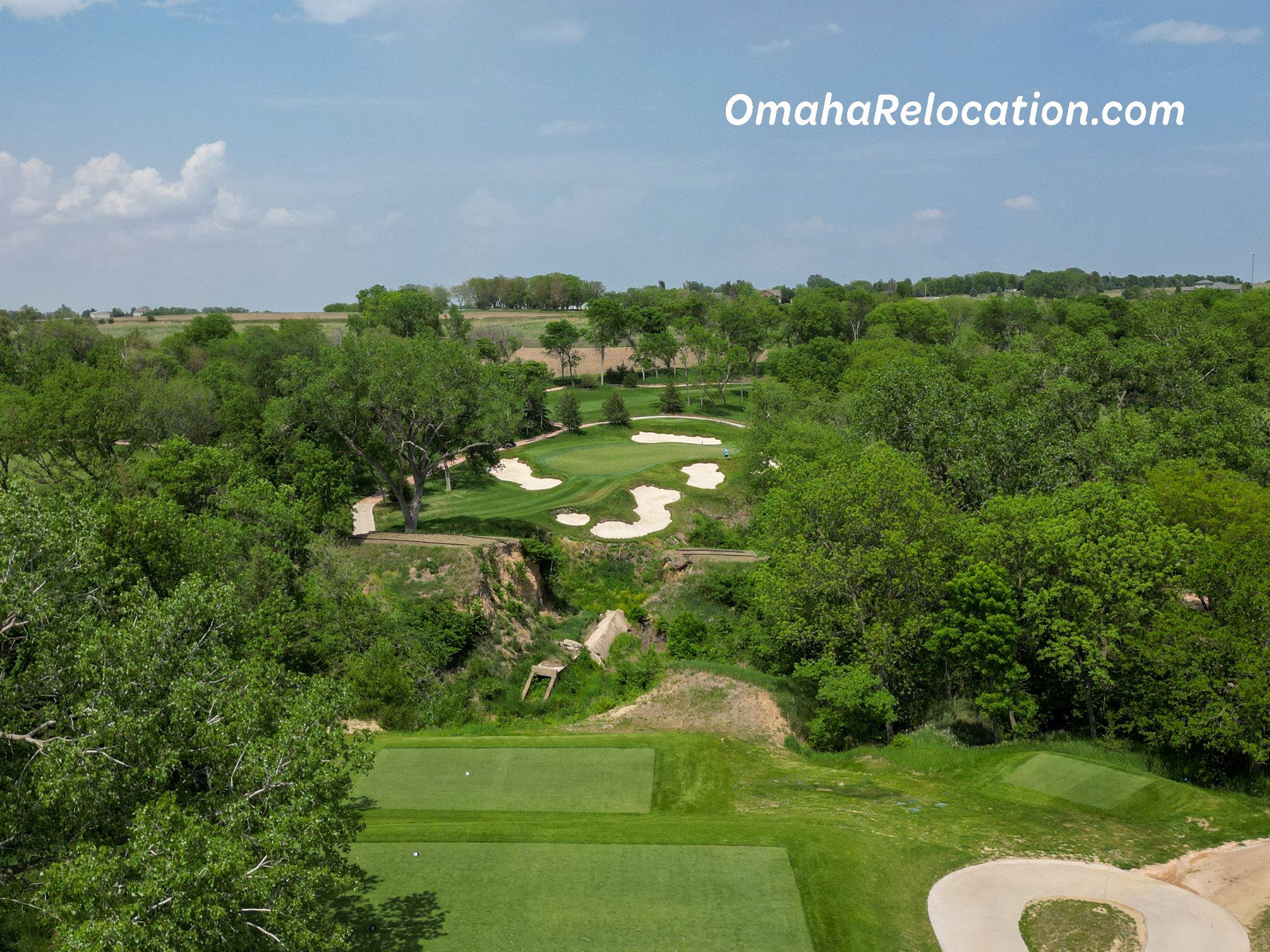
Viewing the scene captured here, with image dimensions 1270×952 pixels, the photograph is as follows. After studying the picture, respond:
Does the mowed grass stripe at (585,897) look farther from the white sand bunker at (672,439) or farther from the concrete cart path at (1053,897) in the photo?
the white sand bunker at (672,439)

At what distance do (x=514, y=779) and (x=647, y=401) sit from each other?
289 feet

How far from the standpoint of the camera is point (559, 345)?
392 ft

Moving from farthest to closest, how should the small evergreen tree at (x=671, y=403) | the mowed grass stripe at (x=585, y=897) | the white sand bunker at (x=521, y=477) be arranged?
the small evergreen tree at (x=671, y=403)
the white sand bunker at (x=521, y=477)
the mowed grass stripe at (x=585, y=897)

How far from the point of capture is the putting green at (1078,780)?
2552 cm

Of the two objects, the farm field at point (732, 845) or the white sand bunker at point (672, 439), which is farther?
the white sand bunker at point (672, 439)

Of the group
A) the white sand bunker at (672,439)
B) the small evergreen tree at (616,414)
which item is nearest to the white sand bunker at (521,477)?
the white sand bunker at (672,439)

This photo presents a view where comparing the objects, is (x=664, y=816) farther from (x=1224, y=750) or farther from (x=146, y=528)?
(x=146, y=528)

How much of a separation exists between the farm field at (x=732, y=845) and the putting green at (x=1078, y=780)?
0.44m

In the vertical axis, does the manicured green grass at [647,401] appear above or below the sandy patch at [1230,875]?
above

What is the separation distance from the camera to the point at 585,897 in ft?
62.1

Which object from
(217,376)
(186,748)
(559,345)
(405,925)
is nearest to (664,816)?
(405,925)

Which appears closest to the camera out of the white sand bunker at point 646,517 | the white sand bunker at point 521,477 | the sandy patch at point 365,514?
the sandy patch at point 365,514

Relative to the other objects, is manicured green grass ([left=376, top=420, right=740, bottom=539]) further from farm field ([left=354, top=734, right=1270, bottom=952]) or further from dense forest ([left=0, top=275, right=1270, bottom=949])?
farm field ([left=354, top=734, right=1270, bottom=952])

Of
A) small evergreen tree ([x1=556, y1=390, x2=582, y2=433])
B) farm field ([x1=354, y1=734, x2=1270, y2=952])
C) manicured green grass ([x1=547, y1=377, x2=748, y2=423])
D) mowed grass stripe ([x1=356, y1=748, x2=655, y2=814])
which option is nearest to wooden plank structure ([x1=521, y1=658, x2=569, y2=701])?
farm field ([x1=354, y1=734, x2=1270, y2=952])
